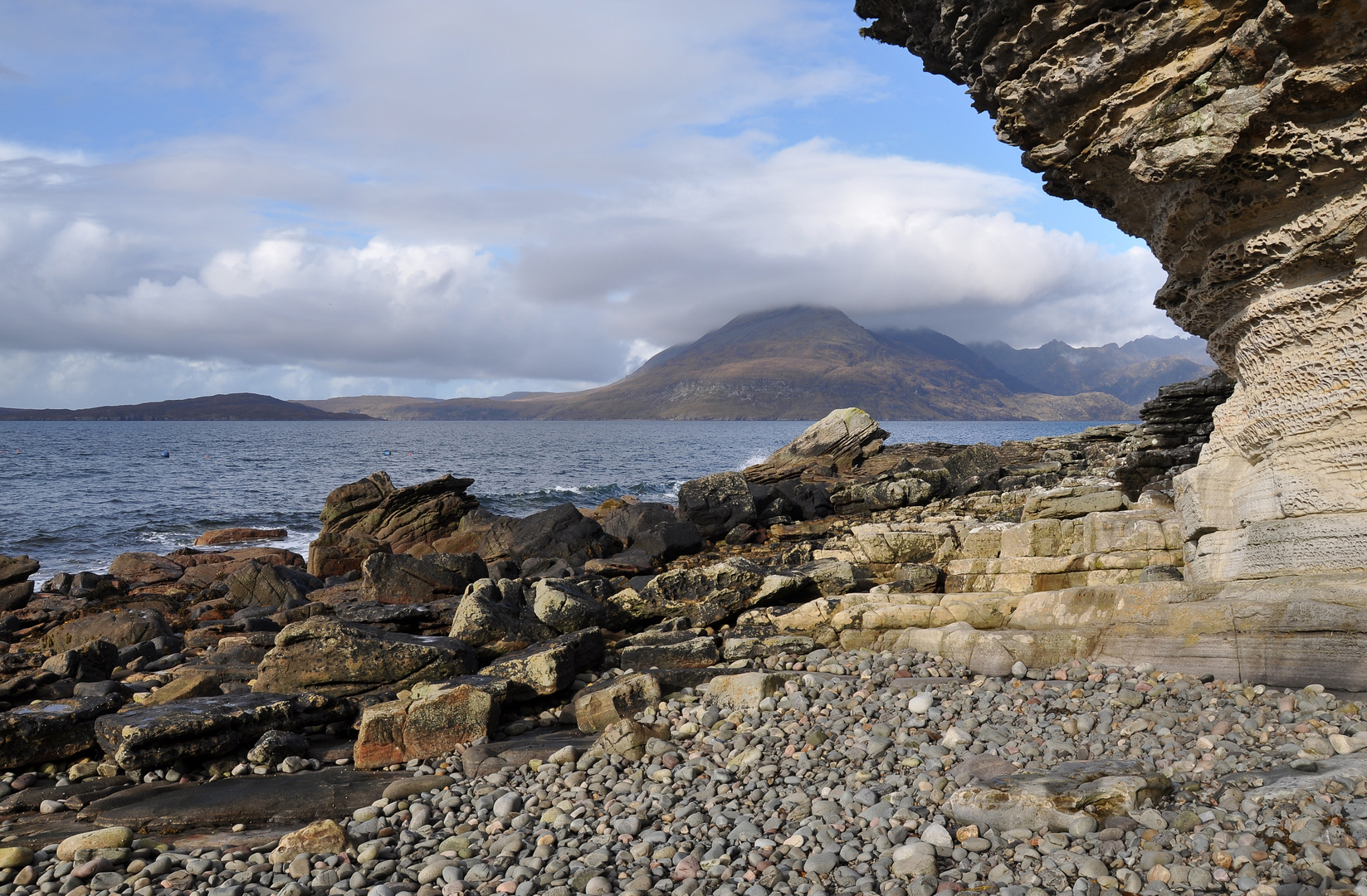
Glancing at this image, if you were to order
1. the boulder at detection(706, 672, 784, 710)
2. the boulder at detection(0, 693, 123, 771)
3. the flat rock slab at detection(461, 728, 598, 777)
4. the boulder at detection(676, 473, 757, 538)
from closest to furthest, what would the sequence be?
the flat rock slab at detection(461, 728, 598, 777) → the boulder at detection(0, 693, 123, 771) → the boulder at detection(706, 672, 784, 710) → the boulder at detection(676, 473, 757, 538)

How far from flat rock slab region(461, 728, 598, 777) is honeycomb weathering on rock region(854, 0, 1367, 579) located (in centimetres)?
753

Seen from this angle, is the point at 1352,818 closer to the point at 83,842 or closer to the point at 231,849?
the point at 231,849

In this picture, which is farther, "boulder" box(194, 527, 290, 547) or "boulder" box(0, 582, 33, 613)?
"boulder" box(194, 527, 290, 547)

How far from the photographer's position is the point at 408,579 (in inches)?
703

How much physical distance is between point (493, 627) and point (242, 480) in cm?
6051

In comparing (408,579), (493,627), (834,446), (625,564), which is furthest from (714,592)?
(834,446)

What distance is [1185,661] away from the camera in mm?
8086

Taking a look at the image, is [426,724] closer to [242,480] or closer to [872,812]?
[872,812]

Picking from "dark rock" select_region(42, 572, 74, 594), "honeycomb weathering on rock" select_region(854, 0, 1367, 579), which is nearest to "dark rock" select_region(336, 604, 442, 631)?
"honeycomb weathering on rock" select_region(854, 0, 1367, 579)

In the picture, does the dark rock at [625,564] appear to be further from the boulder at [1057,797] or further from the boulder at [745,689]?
the boulder at [1057,797]

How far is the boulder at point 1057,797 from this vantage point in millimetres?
5441

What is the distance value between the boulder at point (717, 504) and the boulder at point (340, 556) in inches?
401

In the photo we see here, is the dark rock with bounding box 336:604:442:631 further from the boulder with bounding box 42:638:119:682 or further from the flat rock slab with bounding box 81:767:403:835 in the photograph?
the flat rock slab with bounding box 81:767:403:835

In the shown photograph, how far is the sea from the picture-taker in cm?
3659
